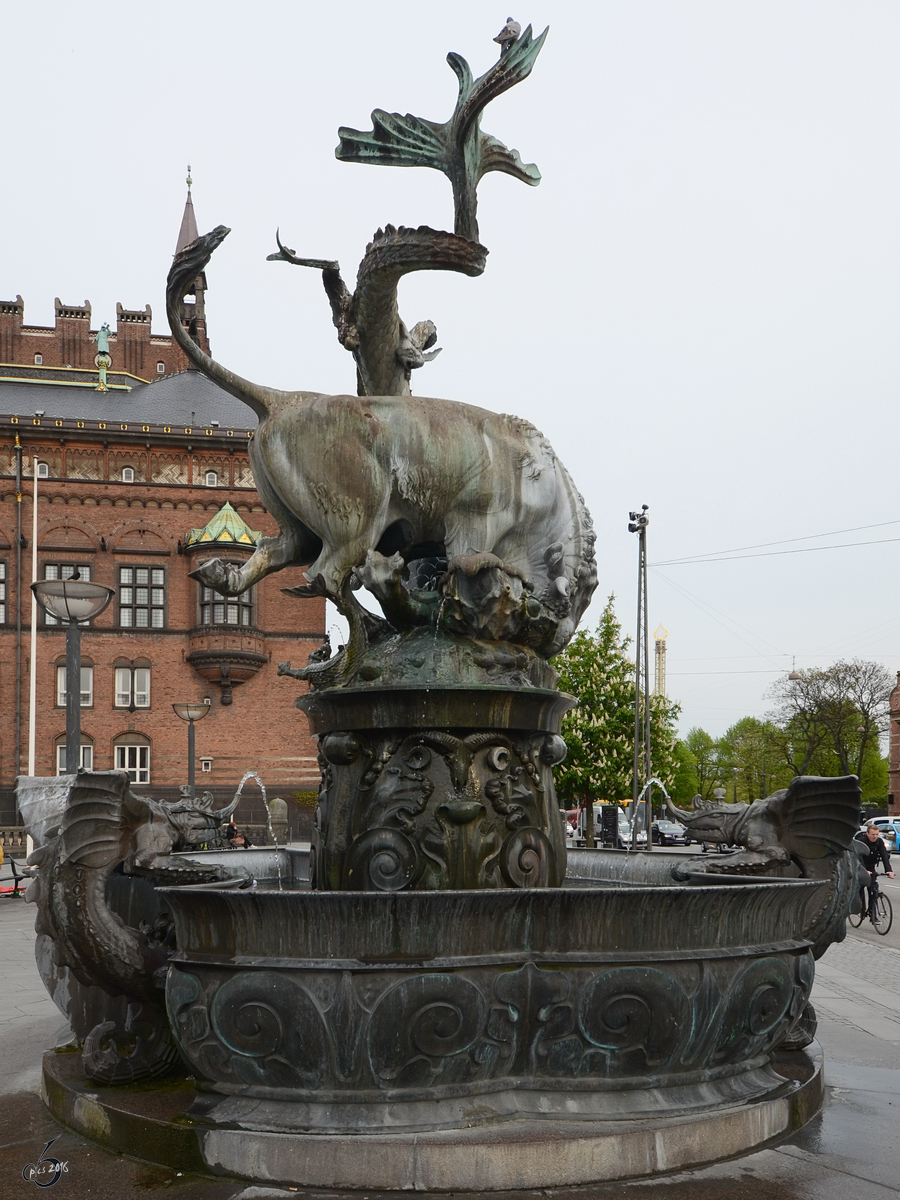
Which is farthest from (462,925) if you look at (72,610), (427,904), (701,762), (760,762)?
(701,762)

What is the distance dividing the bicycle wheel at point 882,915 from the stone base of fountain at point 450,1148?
555 inches

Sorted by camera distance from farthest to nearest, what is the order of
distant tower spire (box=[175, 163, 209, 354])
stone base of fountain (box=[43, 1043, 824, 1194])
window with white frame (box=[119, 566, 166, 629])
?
distant tower spire (box=[175, 163, 209, 354]) → window with white frame (box=[119, 566, 166, 629]) → stone base of fountain (box=[43, 1043, 824, 1194])

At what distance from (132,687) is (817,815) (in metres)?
42.0

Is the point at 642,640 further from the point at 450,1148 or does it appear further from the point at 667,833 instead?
the point at 450,1148

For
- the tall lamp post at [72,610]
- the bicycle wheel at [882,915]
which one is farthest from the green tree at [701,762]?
the tall lamp post at [72,610]

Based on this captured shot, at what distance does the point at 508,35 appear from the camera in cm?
599

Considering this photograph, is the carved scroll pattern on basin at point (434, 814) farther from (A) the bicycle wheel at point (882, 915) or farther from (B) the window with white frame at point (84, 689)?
(B) the window with white frame at point (84, 689)

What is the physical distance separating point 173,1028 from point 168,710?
1650 inches

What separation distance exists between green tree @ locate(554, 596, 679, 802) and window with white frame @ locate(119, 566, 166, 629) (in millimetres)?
17017

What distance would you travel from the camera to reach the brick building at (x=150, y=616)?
44469mm

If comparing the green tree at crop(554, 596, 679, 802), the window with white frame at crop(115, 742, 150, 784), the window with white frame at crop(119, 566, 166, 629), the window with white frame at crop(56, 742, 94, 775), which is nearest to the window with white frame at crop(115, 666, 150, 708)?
the window with white frame at crop(115, 742, 150, 784)

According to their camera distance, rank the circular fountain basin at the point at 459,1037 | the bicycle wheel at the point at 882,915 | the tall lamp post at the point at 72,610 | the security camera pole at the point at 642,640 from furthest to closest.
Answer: the security camera pole at the point at 642,640
the bicycle wheel at the point at 882,915
the tall lamp post at the point at 72,610
the circular fountain basin at the point at 459,1037

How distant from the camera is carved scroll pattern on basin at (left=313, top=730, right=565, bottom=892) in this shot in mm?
5309

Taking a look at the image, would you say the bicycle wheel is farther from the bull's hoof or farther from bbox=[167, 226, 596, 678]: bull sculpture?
the bull's hoof
